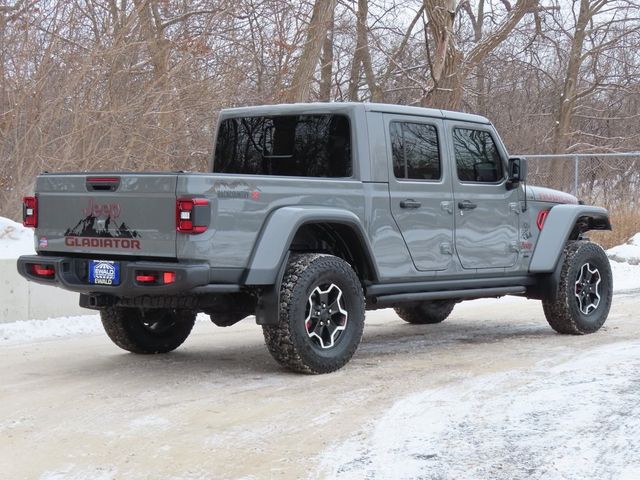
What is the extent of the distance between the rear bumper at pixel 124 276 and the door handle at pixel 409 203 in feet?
6.15

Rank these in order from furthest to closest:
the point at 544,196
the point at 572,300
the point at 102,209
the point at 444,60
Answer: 1. the point at 444,60
2. the point at 544,196
3. the point at 572,300
4. the point at 102,209

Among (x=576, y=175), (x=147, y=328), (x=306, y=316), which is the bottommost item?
(x=147, y=328)

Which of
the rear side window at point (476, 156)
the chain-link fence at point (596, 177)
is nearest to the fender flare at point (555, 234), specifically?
the rear side window at point (476, 156)

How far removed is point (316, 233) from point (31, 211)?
2052 mm

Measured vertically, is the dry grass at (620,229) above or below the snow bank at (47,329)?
above

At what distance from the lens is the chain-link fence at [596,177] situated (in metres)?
19.2

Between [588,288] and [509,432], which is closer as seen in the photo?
[509,432]

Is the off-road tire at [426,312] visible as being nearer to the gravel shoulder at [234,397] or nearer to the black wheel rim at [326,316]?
the gravel shoulder at [234,397]

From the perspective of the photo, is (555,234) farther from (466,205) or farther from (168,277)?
(168,277)

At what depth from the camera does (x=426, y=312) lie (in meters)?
10.3

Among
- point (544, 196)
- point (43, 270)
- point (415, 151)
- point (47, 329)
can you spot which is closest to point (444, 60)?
point (544, 196)

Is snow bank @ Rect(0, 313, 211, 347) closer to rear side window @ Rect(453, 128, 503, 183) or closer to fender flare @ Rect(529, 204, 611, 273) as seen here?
rear side window @ Rect(453, 128, 503, 183)

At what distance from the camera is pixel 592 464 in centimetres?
490

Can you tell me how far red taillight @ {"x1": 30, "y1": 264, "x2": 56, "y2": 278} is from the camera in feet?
23.7
